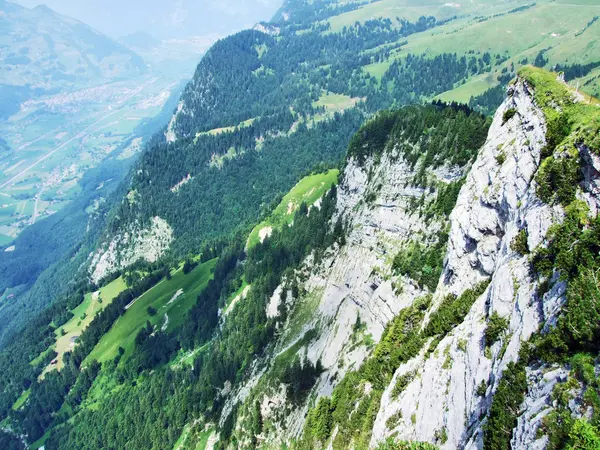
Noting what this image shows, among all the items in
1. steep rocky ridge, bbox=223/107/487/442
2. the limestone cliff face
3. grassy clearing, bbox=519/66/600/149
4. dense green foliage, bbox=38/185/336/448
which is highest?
grassy clearing, bbox=519/66/600/149

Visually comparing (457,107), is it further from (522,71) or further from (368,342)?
(368,342)

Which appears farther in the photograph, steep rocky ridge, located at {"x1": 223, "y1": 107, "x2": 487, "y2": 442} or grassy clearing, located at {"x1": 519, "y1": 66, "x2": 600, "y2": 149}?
steep rocky ridge, located at {"x1": 223, "y1": 107, "x2": 487, "y2": 442}

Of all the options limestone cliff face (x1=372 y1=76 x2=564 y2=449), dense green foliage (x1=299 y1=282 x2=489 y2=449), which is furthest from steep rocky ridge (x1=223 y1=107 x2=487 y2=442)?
limestone cliff face (x1=372 y1=76 x2=564 y2=449)

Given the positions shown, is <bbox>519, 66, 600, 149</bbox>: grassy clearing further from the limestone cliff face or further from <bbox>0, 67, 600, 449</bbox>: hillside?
the limestone cliff face

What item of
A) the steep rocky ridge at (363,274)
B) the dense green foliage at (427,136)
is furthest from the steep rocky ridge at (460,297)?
the dense green foliage at (427,136)

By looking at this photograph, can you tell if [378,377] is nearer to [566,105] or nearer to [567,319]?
[567,319]

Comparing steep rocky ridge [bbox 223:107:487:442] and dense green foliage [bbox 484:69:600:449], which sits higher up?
dense green foliage [bbox 484:69:600:449]

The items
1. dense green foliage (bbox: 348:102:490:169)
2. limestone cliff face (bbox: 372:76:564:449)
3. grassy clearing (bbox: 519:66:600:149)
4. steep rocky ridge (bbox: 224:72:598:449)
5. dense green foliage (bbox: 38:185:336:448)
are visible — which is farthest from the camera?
dense green foliage (bbox: 38:185:336:448)

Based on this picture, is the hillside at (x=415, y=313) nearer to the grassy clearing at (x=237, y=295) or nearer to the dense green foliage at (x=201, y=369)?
the dense green foliage at (x=201, y=369)

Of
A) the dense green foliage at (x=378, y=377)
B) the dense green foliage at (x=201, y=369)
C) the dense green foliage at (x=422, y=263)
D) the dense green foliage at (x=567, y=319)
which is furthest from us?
the dense green foliage at (x=201, y=369)

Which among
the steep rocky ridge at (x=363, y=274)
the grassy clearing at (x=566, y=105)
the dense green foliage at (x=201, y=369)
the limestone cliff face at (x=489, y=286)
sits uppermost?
the grassy clearing at (x=566, y=105)

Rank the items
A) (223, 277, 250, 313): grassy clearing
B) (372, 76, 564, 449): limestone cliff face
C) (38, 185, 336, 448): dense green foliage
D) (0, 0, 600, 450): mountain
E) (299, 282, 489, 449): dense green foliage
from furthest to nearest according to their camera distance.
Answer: (223, 277, 250, 313): grassy clearing → (38, 185, 336, 448): dense green foliage → (299, 282, 489, 449): dense green foliage → (372, 76, 564, 449): limestone cliff face → (0, 0, 600, 450): mountain

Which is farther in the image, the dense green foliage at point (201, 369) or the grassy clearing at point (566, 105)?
the dense green foliage at point (201, 369)

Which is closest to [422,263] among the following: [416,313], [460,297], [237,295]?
[416,313]
